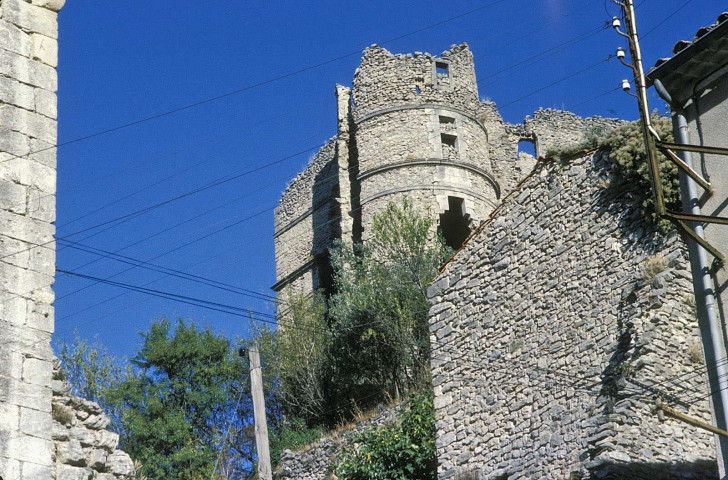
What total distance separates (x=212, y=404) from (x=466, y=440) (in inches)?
408

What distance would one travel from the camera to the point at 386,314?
25156mm

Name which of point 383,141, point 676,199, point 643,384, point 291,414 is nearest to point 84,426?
point 643,384

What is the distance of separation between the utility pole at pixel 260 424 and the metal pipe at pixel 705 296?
7227 mm

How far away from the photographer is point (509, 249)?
18328mm

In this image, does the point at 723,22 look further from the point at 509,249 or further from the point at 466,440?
the point at 466,440

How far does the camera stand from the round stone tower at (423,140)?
98.0 ft

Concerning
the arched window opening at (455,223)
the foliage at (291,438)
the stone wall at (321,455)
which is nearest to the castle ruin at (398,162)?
the arched window opening at (455,223)

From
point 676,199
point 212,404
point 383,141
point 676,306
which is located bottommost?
point 676,306

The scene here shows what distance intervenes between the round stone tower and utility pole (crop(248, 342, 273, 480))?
11344mm

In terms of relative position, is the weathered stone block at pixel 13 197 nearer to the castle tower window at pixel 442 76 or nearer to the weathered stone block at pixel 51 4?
the weathered stone block at pixel 51 4

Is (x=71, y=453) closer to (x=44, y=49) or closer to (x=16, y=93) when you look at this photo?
(x=16, y=93)

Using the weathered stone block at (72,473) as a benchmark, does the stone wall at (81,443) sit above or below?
above

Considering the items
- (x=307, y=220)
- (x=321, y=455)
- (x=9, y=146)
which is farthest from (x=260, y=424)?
(x=307, y=220)

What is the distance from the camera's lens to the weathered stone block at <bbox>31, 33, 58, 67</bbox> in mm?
11375
